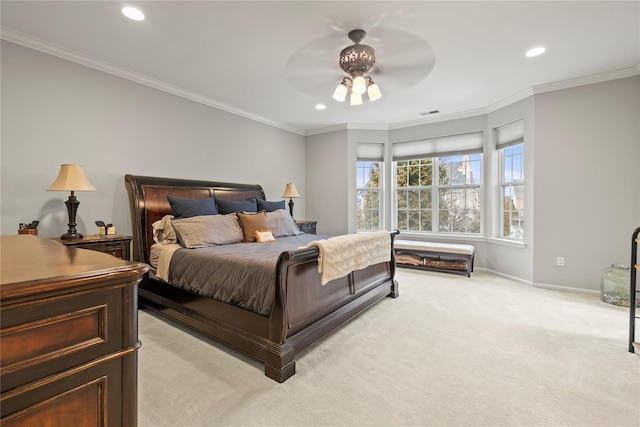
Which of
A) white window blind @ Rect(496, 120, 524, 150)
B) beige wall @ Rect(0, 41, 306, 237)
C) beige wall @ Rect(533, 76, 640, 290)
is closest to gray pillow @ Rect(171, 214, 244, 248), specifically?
beige wall @ Rect(0, 41, 306, 237)

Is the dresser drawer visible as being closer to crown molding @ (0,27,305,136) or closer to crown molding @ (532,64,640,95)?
crown molding @ (0,27,305,136)

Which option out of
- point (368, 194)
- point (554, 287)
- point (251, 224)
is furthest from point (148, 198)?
point (554, 287)

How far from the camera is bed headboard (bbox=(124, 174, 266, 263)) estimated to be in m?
3.35

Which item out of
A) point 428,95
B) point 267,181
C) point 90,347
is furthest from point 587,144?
point 90,347

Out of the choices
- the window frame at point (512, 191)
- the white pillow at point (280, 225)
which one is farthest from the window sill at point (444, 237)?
the white pillow at point (280, 225)

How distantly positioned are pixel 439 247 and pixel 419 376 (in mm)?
3082

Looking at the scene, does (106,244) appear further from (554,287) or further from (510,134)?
(510,134)

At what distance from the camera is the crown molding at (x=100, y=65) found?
8.85 feet

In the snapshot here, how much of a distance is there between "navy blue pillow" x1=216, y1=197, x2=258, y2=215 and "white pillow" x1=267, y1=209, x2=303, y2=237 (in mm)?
430

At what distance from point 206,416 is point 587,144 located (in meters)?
4.99

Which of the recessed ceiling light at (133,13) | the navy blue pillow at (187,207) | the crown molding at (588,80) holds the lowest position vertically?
the navy blue pillow at (187,207)

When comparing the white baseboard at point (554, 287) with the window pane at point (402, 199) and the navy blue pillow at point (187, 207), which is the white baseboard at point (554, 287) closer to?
the window pane at point (402, 199)

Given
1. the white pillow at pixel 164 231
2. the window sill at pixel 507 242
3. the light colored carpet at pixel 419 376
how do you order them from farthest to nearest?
the window sill at pixel 507 242, the white pillow at pixel 164 231, the light colored carpet at pixel 419 376

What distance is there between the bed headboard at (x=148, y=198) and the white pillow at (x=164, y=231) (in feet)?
0.30
